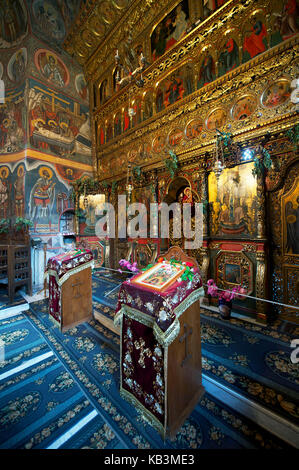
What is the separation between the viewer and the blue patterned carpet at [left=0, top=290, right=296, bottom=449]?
170 cm

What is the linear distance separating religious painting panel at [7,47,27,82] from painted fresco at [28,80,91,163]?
83cm

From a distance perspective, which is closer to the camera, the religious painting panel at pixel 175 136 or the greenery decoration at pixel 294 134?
the greenery decoration at pixel 294 134

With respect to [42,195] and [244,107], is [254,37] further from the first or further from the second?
[42,195]

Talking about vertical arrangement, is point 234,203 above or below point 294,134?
below

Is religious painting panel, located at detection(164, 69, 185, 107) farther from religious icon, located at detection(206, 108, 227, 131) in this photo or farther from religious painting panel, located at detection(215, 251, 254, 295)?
religious painting panel, located at detection(215, 251, 254, 295)

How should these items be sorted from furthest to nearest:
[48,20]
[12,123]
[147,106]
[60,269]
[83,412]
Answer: [48,20] → [12,123] → [147,106] → [60,269] → [83,412]

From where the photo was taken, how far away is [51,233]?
834cm

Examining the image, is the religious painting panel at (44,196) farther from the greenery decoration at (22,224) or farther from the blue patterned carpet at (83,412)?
the blue patterned carpet at (83,412)

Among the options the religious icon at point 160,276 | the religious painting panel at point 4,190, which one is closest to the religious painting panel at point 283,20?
the religious icon at point 160,276

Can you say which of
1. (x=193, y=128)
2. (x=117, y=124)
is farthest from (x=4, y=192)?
(x=193, y=128)

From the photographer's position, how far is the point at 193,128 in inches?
230

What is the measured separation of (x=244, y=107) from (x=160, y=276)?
5.32m

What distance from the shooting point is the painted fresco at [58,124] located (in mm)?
8117

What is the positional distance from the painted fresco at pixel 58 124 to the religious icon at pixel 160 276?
8924 mm
